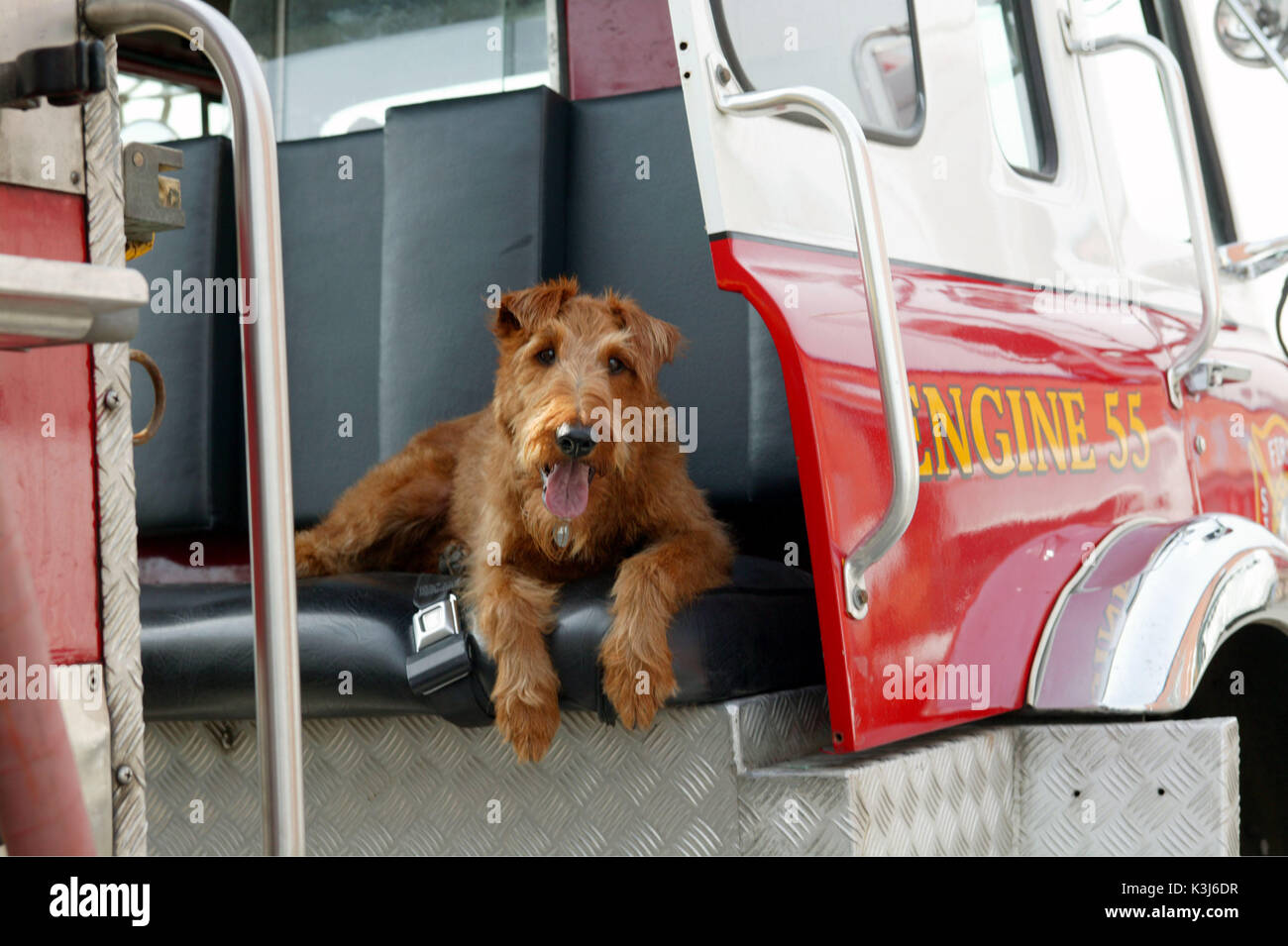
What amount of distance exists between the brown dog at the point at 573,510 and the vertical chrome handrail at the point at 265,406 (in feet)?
2.97

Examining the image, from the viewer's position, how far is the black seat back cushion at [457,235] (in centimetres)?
322

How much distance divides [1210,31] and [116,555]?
279 centimetres

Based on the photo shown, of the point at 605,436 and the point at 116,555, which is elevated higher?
the point at 605,436

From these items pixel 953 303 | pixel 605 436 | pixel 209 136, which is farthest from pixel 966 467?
pixel 209 136

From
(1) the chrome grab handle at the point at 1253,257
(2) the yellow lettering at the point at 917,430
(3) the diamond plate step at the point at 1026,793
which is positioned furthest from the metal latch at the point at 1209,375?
(2) the yellow lettering at the point at 917,430

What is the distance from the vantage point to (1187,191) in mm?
2318

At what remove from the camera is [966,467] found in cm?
198

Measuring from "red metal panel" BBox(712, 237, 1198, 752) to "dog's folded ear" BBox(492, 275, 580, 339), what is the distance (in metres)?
0.74

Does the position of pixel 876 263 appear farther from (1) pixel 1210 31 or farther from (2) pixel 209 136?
(2) pixel 209 136

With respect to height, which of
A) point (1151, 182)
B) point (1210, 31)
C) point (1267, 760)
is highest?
point (1210, 31)

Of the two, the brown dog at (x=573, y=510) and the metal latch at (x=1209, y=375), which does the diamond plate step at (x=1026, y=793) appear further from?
the metal latch at (x=1209, y=375)

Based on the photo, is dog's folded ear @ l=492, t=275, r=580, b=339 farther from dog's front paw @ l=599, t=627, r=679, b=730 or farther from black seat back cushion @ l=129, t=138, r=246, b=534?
black seat back cushion @ l=129, t=138, r=246, b=534
